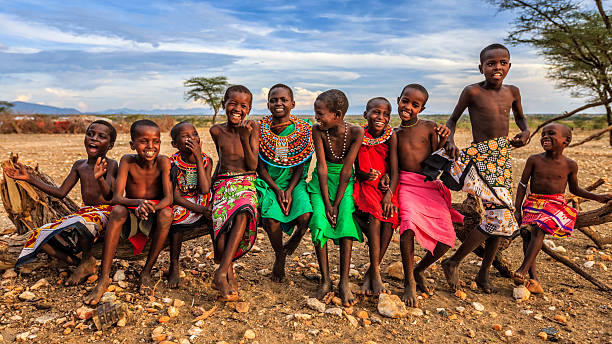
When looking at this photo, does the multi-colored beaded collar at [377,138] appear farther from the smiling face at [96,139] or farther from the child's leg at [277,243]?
the smiling face at [96,139]

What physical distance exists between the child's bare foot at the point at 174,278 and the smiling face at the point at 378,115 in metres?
2.15

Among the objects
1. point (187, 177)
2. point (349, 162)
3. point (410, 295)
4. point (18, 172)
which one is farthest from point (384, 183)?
point (18, 172)

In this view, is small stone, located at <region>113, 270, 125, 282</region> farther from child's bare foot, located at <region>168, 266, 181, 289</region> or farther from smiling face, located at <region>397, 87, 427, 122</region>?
smiling face, located at <region>397, 87, 427, 122</region>

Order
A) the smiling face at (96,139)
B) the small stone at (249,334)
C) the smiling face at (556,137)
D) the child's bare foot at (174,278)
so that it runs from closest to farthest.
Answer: the small stone at (249,334)
the child's bare foot at (174,278)
the smiling face at (96,139)
the smiling face at (556,137)

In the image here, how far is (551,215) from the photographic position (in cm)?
408

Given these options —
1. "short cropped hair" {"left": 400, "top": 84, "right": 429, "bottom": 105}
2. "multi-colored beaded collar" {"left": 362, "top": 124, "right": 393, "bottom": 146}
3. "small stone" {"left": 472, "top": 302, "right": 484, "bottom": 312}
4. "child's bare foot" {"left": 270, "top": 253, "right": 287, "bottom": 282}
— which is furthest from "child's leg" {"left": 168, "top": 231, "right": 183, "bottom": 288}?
"small stone" {"left": 472, "top": 302, "right": 484, "bottom": 312}

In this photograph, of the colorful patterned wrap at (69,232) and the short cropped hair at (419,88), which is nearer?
the colorful patterned wrap at (69,232)

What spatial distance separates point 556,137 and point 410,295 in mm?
1999

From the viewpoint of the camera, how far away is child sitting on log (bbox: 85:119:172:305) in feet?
12.1

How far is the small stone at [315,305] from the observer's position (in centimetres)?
352

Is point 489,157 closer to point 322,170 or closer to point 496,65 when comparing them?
point 496,65

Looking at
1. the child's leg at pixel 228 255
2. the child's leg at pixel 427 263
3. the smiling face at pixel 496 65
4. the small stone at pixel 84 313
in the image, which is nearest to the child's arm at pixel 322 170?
the child's leg at pixel 228 255

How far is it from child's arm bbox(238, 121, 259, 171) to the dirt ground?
1.12 m

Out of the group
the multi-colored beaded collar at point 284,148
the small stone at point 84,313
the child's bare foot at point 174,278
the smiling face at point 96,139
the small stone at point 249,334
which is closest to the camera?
the small stone at point 249,334
